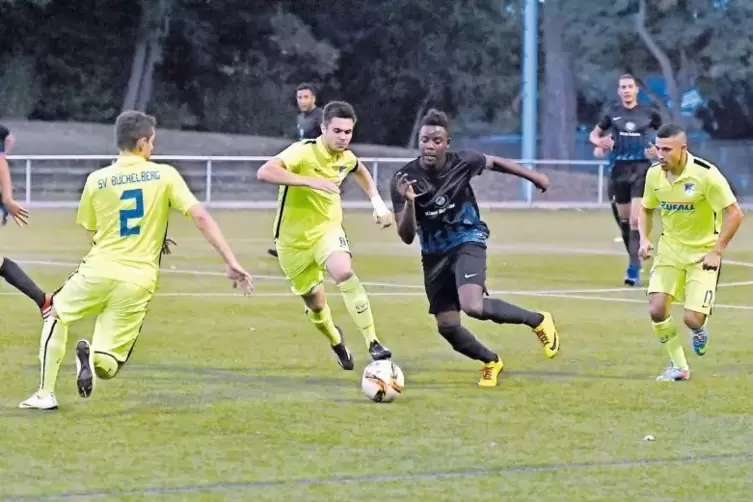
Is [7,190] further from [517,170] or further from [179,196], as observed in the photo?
[517,170]

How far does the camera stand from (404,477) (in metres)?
7.11

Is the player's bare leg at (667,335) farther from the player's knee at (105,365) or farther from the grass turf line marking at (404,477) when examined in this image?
the player's knee at (105,365)

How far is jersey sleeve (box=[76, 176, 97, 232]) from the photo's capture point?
8.54m

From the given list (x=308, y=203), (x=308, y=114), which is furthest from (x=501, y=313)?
(x=308, y=114)

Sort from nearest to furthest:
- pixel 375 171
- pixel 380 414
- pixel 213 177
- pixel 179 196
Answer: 1. pixel 179 196
2. pixel 380 414
3. pixel 375 171
4. pixel 213 177

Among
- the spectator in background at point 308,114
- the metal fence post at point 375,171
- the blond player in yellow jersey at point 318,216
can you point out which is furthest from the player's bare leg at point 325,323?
the metal fence post at point 375,171

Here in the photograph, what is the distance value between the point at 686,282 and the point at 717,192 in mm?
648

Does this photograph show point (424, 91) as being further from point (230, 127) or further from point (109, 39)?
point (109, 39)

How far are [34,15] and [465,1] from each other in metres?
13.9

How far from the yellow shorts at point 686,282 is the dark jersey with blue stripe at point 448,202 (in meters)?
1.22

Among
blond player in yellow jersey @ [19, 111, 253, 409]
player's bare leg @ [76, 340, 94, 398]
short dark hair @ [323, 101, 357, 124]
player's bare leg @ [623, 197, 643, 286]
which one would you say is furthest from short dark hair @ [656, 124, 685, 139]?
player's bare leg @ [623, 197, 643, 286]

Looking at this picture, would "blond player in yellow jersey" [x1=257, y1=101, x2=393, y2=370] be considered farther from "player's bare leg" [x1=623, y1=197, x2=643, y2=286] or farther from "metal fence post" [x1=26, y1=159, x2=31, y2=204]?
"metal fence post" [x1=26, y1=159, x2=31, y2=204]

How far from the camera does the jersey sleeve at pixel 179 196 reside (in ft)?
27.5

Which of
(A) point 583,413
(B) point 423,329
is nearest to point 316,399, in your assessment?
(A) point 583,413
